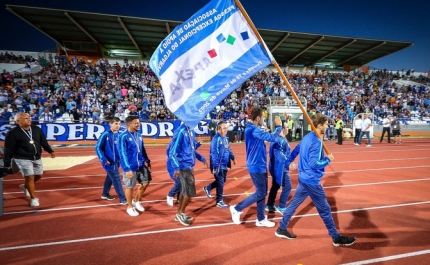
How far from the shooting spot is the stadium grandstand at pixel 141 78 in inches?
724

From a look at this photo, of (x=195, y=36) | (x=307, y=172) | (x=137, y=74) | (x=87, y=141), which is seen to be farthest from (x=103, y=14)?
(x=307, y=172)

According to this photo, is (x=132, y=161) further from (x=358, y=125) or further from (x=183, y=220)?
(x=358, y=125)

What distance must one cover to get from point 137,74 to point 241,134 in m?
13.1

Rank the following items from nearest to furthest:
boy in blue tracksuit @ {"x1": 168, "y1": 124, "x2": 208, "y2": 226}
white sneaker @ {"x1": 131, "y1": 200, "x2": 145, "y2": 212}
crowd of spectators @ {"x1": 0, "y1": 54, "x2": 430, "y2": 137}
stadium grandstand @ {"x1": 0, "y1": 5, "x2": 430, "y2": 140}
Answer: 1. boy in blue tracksuit @ {"x1": 168, "y1": 124, "x2": 208, "y2": 226}
2. white sneaker @ {"x1": 131, "y1": 200, "x2": 145, "y2": 212}
3. crowd of spectators @ {"x1": 0, "y1": 54, "x2": 430, "y2": 137}
4. stadium grandstand @ {"x1": 0, "y1": 5, "x2": 430, "y2": 140}

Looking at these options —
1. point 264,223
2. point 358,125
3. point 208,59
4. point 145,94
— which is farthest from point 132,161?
point 145,94

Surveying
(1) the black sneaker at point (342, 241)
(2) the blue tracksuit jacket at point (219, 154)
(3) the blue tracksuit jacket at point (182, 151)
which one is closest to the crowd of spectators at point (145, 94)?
(2) the blue tracksuit jacket at point (219, 154)

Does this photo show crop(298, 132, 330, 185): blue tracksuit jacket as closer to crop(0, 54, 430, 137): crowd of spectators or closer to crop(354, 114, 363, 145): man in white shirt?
crop(354, 114, 363, 145): man in white shirt

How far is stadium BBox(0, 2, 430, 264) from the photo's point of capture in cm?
Answer: 361

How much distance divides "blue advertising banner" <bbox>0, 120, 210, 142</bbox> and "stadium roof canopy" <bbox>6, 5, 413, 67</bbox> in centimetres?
1333

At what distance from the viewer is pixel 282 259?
326 centimetres

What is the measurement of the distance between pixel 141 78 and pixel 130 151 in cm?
2130

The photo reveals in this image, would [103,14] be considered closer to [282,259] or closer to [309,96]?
[309,96]

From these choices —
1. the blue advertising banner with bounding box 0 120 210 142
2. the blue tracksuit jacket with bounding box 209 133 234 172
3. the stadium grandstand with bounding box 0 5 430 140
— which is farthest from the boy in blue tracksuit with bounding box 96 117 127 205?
the stadium grandstand with bounding box 0 5 430 140

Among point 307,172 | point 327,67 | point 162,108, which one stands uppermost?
point 327,67
